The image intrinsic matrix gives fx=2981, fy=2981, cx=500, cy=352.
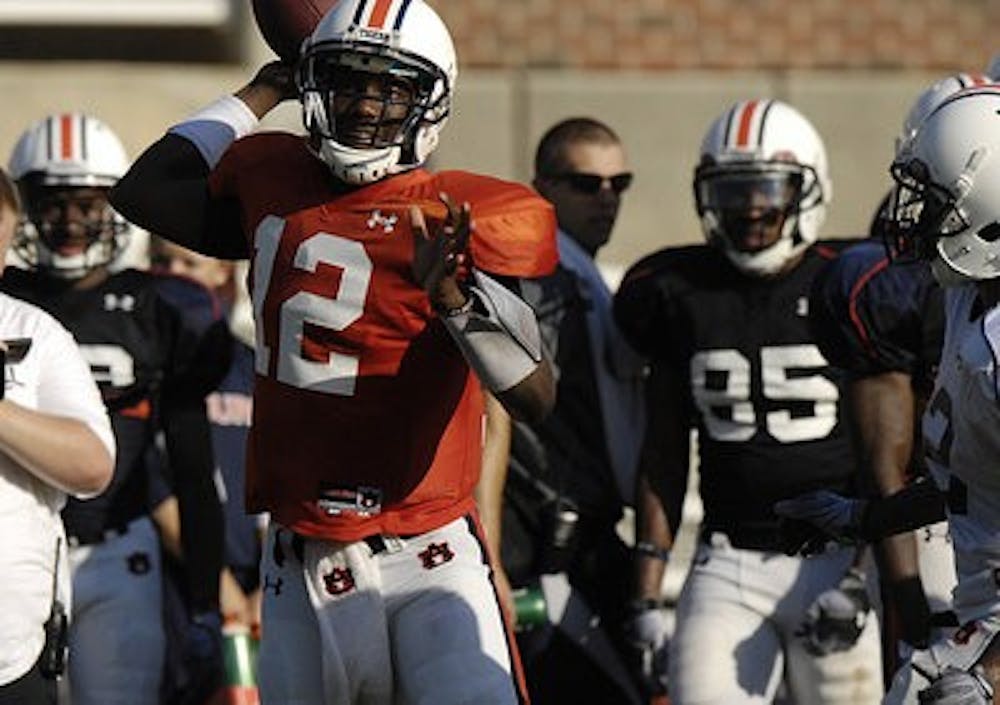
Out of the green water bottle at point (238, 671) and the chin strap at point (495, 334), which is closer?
the chin strap at point (495, 334)

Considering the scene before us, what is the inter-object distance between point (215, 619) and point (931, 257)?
245 cm

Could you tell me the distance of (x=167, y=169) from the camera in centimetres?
565

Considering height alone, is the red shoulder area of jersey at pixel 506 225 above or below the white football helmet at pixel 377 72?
below

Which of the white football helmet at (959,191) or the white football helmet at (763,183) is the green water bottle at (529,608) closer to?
the white football helmet at (763,183)

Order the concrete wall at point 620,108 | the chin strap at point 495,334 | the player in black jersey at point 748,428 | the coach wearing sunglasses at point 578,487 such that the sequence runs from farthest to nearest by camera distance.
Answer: the concrete wall at point 620,108 → the coach wearing sunglasses at point 578,487 → the player in black jersey at point 748,428 → the chin strap at point 495,334

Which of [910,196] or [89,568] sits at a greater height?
[910,196]

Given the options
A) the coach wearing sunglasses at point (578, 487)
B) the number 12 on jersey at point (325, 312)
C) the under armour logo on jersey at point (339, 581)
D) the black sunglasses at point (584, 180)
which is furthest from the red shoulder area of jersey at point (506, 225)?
the black sunglasses at point (584, 180)

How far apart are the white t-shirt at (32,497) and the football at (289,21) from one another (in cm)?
70

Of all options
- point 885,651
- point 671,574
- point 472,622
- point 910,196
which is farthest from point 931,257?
point 671,574

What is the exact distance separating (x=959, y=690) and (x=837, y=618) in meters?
1.79

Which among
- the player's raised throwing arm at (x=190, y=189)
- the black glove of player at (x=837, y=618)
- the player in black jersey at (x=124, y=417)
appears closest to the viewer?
the player's raised throwing arm at (x=190, y=189)

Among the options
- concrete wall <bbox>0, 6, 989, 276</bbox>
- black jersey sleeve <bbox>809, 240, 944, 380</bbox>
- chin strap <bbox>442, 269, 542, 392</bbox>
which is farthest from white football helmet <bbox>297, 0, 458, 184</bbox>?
concrete wall <bbox>0, 6, 989, 276</bbox>

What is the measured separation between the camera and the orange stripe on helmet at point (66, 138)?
7355 millimetres

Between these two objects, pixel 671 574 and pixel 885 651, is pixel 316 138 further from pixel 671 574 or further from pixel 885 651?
pixel 671 574
